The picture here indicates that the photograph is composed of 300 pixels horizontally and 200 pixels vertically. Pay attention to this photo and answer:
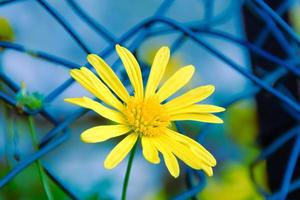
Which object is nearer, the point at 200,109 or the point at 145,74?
the point at 200,109

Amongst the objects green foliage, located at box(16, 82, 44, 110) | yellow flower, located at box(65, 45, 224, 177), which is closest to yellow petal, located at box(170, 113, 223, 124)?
yellow flower, located at box(65, 45, 224, 177)

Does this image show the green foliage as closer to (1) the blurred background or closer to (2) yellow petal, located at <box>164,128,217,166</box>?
(1) the blurred background

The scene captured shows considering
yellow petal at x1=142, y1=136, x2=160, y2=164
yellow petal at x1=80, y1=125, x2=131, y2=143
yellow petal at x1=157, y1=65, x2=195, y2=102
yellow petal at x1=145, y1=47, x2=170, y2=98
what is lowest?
yellow petal at x1=142, y1=136, x2=160, y2=164

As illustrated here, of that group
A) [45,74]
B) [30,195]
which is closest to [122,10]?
[45,74]

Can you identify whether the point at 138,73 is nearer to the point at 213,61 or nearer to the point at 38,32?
the point at 38,32

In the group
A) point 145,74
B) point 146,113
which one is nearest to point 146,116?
point 146,113

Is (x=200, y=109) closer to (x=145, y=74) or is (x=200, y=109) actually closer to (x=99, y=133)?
(x=99, y=133)

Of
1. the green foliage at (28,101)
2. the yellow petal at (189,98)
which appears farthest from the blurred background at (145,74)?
the yellow petal at (189,98)
